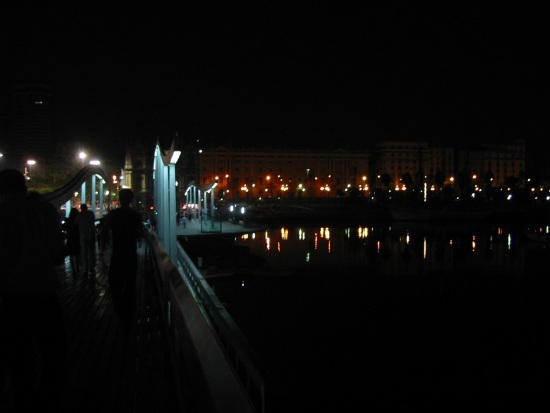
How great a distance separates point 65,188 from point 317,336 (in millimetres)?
9672

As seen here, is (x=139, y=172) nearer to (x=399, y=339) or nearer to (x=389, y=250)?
(x=389, y=250)

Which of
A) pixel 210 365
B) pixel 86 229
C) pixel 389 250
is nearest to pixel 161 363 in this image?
pixel 210 365

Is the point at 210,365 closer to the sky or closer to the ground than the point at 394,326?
closer to the sky

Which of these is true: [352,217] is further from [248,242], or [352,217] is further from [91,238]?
[91,238]

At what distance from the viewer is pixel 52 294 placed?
3852 mm

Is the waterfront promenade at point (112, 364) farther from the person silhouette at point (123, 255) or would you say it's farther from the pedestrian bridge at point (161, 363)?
the person silhouette at point (123, 255)

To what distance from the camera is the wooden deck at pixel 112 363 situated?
4.57 metres

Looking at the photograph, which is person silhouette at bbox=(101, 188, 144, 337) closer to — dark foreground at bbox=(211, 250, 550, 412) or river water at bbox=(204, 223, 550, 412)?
river water at bbox=(204, 223, 550, 412)

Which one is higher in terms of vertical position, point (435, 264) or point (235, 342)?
point (235, 342)

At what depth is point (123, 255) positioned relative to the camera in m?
7.00

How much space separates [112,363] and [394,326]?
1655 centimetres

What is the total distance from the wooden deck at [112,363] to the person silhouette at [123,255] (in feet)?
1.23

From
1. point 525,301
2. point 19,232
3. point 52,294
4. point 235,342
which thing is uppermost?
point 19,232

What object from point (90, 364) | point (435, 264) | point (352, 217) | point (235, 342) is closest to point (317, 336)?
point (90, 364)
